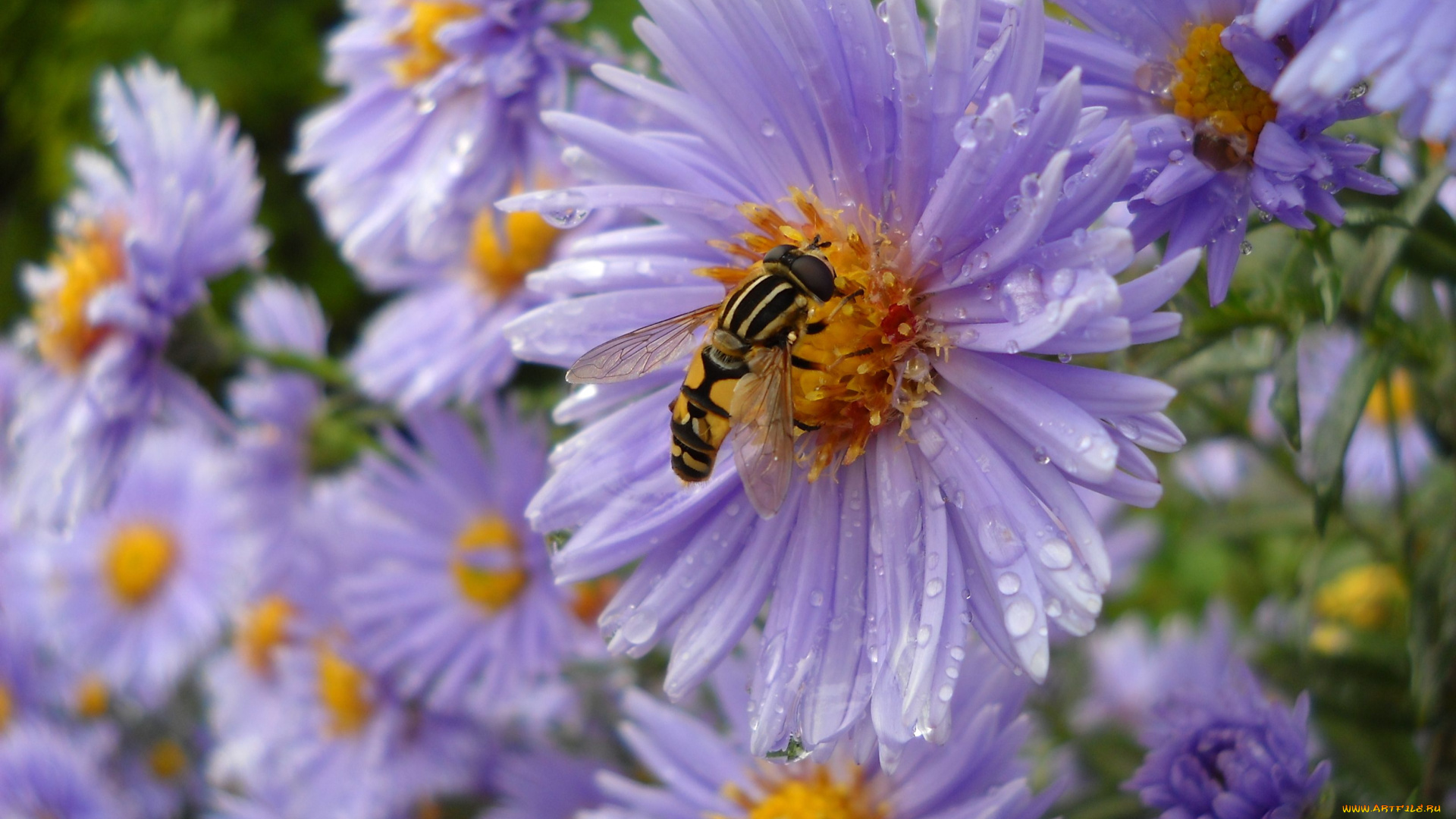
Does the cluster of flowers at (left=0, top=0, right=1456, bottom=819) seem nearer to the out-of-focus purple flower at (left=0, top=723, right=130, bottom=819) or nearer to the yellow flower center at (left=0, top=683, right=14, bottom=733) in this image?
the out-of-focus purple flower at (left=0, top=723, right=130, bottom=819)

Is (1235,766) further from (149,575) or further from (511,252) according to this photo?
(149,575)

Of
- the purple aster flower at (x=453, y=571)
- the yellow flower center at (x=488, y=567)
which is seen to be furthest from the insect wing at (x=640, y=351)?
the yellow flower center at (x=488, y=567)

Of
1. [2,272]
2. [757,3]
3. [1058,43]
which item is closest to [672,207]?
[757,3]

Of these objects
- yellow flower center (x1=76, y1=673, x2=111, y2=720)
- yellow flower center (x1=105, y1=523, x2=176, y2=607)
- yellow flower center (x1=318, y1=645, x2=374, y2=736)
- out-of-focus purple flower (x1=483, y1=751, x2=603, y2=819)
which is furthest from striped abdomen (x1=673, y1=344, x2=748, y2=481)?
yellow flower center (x1=76, y1=673, x2=111, y2=720)

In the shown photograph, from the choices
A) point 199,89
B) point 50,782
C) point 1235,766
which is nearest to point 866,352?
point 1235,766

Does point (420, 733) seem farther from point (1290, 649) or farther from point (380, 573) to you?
point (1290, 649)
